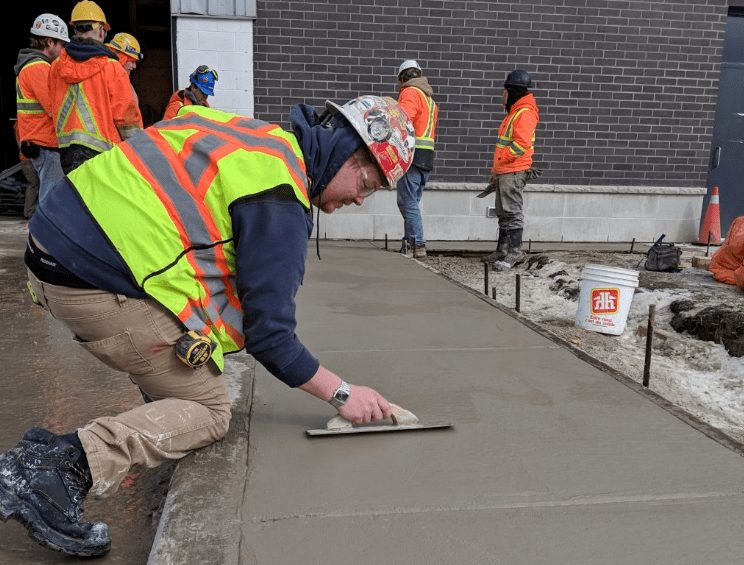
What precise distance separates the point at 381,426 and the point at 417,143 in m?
5.01

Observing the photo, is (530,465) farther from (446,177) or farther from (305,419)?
(446,177)

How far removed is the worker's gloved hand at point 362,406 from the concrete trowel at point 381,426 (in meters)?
0.12

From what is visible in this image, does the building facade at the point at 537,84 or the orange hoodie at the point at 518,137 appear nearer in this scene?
the orange hoodie at the point at 518,137

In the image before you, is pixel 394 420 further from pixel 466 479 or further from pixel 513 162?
pixel 513 162

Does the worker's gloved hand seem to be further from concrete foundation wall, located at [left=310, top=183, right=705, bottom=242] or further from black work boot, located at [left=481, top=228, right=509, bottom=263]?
concrete foundation wall, located at [left=310, top=183, right=705, bottom=242]

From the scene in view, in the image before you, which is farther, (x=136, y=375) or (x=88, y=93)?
(x=88, y=93)

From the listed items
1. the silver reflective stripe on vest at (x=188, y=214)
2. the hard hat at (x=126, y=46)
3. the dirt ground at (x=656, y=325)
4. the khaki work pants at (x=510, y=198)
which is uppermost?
the hard hat at (x=126, y=46)

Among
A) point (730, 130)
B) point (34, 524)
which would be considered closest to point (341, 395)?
point (34, 524)

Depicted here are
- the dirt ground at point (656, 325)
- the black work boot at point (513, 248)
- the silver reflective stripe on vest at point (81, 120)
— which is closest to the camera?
the dirt ground at point (656, 325)

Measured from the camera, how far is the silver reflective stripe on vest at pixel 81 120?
15.5ft

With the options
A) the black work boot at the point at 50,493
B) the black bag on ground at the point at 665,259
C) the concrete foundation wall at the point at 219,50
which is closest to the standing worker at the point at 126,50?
the concrete foundation wall at the point at 219,50

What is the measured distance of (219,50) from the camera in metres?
8.02

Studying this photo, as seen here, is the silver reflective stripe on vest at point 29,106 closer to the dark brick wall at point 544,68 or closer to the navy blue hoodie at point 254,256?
the dark brick wall at point 544,68

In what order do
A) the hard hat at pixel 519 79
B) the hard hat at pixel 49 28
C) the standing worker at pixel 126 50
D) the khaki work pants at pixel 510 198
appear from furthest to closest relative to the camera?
1. the khaki work pants at pixel 510 198
2. the hard hat at pixel 519 79
3. the standing worker at pixel 126 50
4. the hard hat at pixel 49 28
